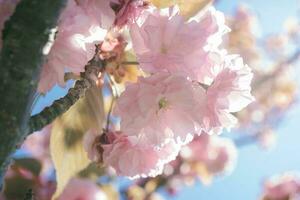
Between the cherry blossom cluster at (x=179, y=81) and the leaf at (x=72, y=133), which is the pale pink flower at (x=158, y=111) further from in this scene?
the leaf at (x=72, y=133)

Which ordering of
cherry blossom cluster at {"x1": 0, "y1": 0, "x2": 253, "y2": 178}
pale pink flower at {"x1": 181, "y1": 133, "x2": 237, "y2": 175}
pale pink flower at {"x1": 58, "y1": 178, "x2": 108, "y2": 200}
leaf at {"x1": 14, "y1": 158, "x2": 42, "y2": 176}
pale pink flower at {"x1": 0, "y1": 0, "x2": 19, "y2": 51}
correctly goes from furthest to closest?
pale pink flower at {"x1": 181, "y1": 133, "x2": 237, "y2": 175} < leaf at {"x1": 14, "y1": 158, "x2": 42, "y2": 176} < pale pink flower at {"x1": 58, "y1": 178, "x2": 108, "y2": 200} < cherry blossom cluster at {"x1": 0, "y1": 0, "x2": 253, "y2": 178} < pale pink flower at {"x1": 0, "y1": 0, "x2": 19, "y2": 51}

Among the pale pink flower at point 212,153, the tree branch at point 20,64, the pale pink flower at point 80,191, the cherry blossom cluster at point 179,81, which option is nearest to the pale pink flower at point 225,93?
the cherry blossom cluster at point 179,81

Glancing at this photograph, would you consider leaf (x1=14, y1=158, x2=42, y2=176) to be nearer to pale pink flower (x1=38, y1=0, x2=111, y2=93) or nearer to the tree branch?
pale pink flower (x1=38, y1=0, x2=111, y2=93)

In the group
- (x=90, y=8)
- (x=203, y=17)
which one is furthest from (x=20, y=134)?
(x=203, y=17)

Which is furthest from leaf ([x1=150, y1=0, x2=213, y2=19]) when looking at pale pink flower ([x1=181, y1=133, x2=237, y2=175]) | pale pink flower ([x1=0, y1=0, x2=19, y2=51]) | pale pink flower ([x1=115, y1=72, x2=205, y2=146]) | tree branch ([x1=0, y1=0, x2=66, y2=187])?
pale pink flower ([x1=181, y1=133, x2=237, y2=175])

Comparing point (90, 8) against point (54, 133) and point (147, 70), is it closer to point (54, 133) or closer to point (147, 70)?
point (147, 70)

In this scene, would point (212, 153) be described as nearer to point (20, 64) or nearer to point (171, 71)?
point (171, 71)

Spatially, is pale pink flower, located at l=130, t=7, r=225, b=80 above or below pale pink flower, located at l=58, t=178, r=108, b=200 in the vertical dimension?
above
